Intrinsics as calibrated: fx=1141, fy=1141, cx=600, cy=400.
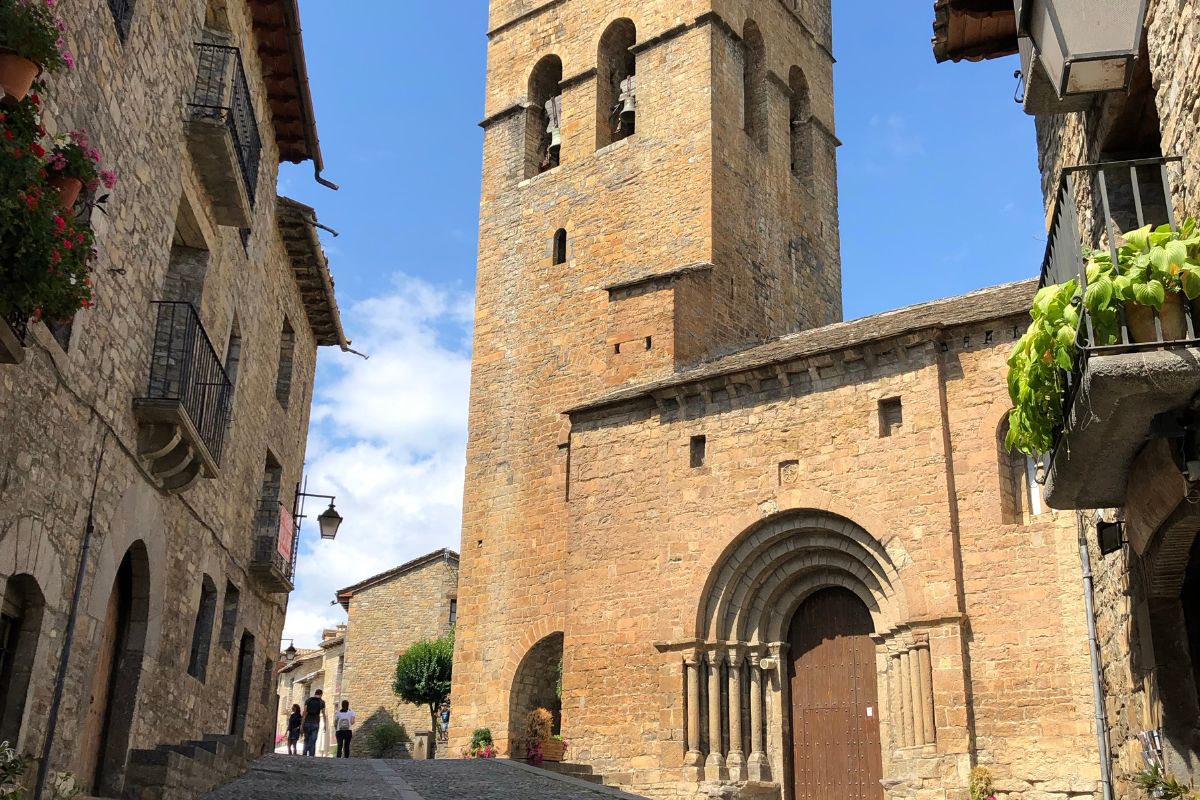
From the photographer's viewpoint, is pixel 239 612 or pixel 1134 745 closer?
pixel 1134 745

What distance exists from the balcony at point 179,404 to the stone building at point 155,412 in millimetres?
22

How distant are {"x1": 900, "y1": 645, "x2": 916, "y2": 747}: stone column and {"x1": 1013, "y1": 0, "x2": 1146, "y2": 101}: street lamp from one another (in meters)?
9.58

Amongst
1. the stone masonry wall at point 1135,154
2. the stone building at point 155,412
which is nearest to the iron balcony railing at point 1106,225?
the stone masonry wall at point 1135,154

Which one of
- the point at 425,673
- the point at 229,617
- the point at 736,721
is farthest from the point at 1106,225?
the point at 425,673

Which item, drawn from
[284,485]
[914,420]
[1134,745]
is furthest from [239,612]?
[1134,745]

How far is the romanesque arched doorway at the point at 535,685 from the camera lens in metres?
20.4

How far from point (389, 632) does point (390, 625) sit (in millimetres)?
214

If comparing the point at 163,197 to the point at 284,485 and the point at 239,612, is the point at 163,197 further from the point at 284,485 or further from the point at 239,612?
the point at 284,485

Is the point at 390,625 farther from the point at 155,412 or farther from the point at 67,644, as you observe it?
the point at 67,644

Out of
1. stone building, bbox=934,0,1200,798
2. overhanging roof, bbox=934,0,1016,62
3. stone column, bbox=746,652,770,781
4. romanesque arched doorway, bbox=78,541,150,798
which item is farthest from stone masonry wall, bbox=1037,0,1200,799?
stone column, bbox=746,652,770,781

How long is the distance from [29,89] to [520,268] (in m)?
18.5

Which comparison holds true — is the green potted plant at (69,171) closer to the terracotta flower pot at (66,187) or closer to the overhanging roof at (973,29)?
the terracotta flower pot at (66,187)

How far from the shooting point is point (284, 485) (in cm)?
1650

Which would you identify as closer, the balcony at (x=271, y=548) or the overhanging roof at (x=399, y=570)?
the balcony at (x=271, y=548)
